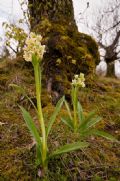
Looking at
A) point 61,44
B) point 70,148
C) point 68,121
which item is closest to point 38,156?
point 70,148

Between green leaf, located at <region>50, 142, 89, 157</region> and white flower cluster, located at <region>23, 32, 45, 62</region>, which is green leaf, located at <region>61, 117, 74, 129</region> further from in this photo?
white flower cluster, located at <region>23, 32, 45, 62</region>

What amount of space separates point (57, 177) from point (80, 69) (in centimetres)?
224

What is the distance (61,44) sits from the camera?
4051 mm

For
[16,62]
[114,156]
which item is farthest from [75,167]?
[16,62]

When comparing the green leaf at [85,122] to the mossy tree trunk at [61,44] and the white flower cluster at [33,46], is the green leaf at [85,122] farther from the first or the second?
the mossy tree trunk at [61,44]

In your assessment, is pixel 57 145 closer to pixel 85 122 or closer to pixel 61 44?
pixel 85 122

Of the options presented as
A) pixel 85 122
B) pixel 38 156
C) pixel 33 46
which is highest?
pixel 33 46

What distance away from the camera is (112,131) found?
2961 mm

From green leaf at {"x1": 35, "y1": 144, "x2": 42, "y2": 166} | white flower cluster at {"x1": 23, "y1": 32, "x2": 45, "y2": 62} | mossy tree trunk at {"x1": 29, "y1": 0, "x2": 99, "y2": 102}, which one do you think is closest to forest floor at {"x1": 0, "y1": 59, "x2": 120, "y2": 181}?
→ green leaf at {"x1": 35, "y1": 144, "x2": 42, "y2": 166}

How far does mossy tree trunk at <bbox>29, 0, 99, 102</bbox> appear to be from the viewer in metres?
3.92

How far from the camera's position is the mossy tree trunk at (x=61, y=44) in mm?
3919

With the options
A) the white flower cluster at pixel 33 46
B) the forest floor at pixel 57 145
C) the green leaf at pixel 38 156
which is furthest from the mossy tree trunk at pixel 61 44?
the white flower cluster at pixel 33 46

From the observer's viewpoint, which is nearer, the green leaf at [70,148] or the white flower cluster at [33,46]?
the white flower cluster at [33,46]

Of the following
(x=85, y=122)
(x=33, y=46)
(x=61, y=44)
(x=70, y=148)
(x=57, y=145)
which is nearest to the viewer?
(x=33, y=46)
